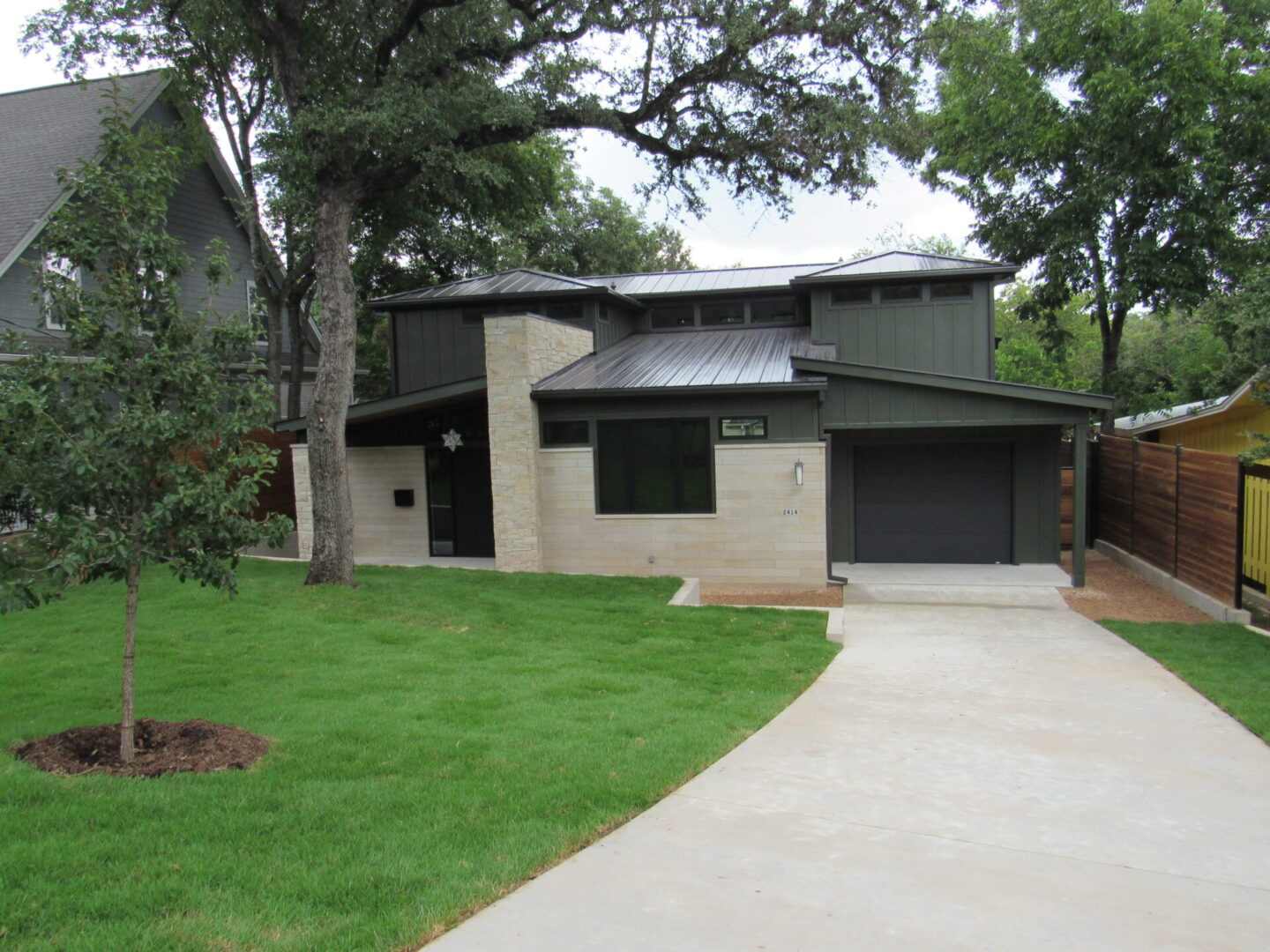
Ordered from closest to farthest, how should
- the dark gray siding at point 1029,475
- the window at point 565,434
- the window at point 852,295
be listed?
the window at point 565,434 < the dark gray siding at point 1029,475 < the window at point 852,295

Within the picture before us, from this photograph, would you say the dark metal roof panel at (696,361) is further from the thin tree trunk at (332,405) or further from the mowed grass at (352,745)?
the mowed grass at (352,745)

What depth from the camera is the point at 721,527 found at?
46.3 ft

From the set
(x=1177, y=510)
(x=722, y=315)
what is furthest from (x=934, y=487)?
(x=722, y=315)

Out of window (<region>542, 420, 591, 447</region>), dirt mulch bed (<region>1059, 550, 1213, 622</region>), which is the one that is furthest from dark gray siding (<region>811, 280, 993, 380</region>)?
window (<region>542, 420, 591, 447</region>)

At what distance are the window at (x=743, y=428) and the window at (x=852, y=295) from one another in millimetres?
3880

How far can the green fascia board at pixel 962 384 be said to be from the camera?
13.0m

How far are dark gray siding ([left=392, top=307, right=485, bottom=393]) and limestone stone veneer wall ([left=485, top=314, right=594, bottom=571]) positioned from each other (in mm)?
3709

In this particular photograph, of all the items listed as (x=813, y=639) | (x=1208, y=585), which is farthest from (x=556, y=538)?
(x=1208, y=585)

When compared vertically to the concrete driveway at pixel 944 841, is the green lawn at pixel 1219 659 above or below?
below

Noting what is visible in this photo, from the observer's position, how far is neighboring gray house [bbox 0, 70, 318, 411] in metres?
15.8

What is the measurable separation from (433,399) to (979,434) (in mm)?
9246

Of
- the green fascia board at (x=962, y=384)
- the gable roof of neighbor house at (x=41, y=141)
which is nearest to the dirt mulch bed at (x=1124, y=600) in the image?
the green fascia board at (x=962, y=384)

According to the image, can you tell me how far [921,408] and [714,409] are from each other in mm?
3152

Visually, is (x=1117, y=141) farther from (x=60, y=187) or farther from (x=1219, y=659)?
(x=60, y=187)
